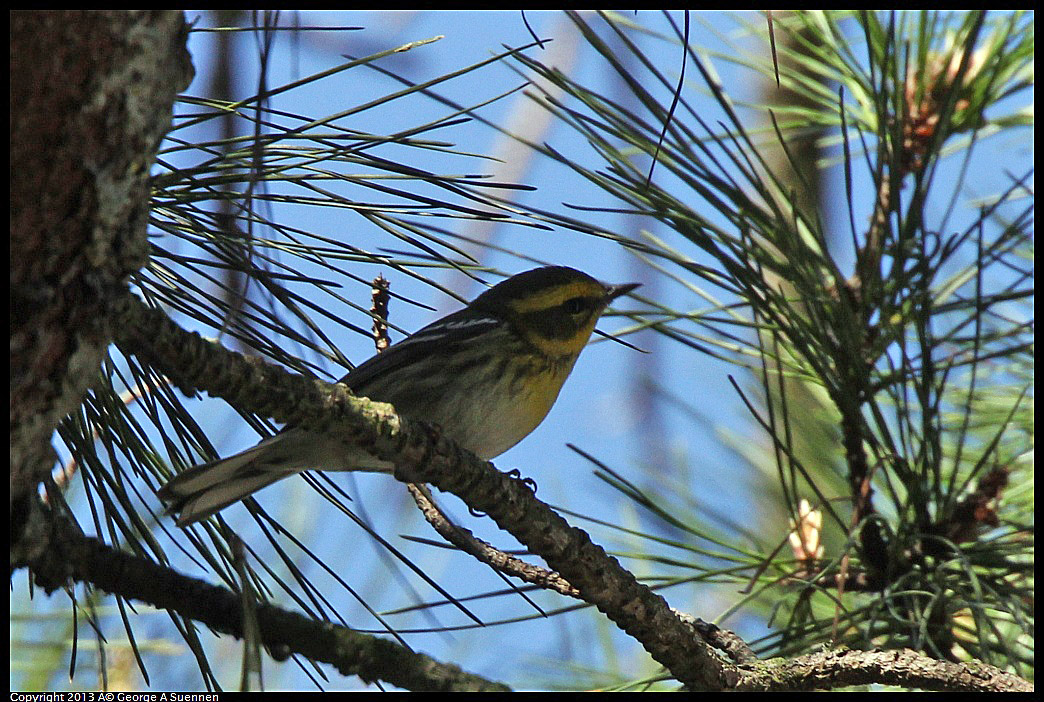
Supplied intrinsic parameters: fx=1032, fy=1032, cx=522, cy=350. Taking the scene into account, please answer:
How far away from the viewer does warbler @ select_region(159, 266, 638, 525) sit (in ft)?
9.63

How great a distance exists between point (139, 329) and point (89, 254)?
12 centimetres

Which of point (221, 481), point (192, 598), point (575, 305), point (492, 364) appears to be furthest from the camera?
point (575, 305)

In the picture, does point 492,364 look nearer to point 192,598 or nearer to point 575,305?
point 575,305

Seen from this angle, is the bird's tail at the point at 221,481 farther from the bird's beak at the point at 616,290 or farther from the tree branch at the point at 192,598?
the bird's beak at the point at 616,290

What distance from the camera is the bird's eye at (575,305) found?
129 inches

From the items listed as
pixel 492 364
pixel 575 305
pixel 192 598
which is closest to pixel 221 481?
pixel 192 598

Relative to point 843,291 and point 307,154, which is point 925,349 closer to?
point 843,291

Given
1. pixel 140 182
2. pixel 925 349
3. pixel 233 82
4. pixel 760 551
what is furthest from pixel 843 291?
pixel 140 182

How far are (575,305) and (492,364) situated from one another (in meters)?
0.43

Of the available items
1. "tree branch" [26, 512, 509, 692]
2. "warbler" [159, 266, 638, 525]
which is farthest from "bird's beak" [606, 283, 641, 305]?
"tree branch" [26, 512, 509, 692]

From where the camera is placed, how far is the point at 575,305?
3.30m

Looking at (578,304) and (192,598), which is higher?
(578,304)

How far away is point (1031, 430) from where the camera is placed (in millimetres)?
2799

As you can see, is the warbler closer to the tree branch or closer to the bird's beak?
the bird's beak
